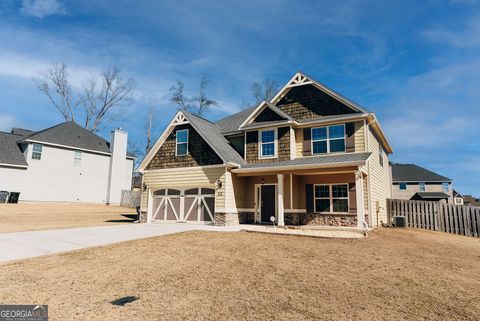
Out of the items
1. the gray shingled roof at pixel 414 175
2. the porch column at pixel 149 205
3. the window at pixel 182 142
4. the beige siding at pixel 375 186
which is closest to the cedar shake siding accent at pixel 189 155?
the window at pixel 182 142

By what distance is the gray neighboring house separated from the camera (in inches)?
1507

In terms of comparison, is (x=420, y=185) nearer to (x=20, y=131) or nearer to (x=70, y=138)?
(x=70, y=138)

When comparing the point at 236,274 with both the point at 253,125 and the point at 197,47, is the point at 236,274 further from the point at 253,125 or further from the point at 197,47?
the point at 197,47

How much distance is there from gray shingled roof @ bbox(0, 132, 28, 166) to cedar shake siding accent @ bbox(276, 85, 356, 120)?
22.8m

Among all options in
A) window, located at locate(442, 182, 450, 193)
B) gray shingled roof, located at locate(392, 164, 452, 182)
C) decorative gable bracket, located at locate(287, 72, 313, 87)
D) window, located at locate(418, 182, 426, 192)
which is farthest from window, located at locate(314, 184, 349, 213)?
window, located at locate(442, 182, 450, 193)

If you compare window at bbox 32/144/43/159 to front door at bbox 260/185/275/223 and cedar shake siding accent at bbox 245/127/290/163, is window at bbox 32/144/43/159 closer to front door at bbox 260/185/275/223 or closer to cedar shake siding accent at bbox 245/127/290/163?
cedar shake siding accent at bbox 245/127/290/163

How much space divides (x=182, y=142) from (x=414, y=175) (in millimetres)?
35437

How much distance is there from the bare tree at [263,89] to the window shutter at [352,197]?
2137cm

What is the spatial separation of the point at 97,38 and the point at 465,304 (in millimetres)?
19993

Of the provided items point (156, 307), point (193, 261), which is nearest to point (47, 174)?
point (193, 261)

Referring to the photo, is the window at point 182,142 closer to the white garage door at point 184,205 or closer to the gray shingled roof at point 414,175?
the white garage door at point 184,205

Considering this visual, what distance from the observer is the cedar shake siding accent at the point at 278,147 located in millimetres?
16188

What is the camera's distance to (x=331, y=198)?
15.1m

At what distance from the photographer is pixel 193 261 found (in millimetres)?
7070
